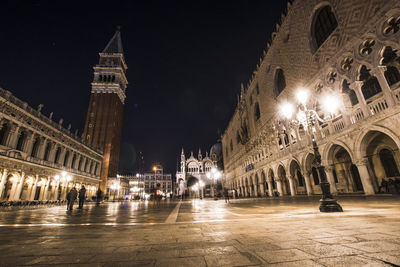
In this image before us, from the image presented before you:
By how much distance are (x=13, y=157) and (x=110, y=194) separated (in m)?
33.0

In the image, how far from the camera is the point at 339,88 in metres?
14.0

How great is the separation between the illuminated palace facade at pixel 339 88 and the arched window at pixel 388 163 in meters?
0.06

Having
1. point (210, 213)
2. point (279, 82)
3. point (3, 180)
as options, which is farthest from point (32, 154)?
point (279, 82)

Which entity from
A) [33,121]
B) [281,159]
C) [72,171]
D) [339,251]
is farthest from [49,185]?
[339,251]

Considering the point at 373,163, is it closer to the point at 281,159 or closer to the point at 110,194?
the point at 281,159

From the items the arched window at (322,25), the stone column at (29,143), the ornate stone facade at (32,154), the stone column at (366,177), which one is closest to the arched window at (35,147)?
the ornate stone facade at (32,154)

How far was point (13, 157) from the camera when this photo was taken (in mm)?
21328

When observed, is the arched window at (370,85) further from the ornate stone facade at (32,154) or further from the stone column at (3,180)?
the stone column at (3,180)

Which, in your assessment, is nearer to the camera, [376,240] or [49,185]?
[376,240]

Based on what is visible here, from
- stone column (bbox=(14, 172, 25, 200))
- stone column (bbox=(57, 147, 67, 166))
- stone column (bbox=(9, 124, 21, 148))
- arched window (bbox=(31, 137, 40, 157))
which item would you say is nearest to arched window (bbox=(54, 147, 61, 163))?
Answer: stone column (bbox=(57, 147, 67, 166))

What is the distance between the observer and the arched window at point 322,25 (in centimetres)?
1562

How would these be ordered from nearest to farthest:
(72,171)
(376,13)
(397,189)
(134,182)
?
(376,13)
(397,189)
(72,171)
(134,182)

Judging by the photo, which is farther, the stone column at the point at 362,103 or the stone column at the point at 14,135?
the stone column at the point at 14,135

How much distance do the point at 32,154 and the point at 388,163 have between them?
40.4 m
